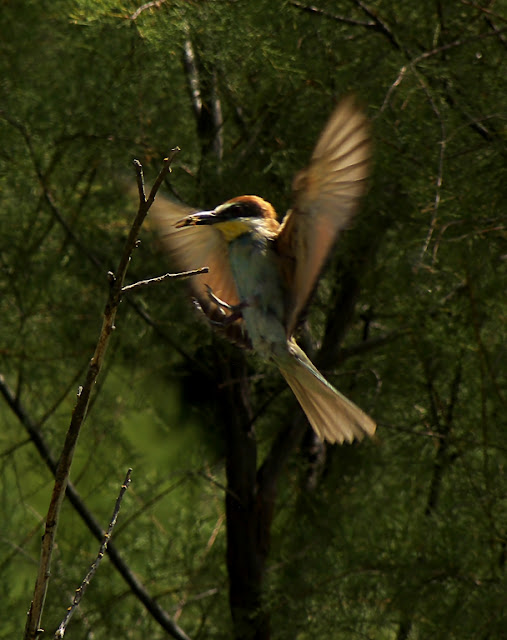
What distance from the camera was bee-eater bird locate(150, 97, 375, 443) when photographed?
2.54 ft

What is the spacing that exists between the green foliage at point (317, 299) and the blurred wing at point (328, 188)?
1.43ft

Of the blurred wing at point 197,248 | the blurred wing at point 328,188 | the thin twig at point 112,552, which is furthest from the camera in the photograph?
the thin twig at point 112,552

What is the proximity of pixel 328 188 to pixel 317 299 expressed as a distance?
0.76 m

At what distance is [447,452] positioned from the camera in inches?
61.0

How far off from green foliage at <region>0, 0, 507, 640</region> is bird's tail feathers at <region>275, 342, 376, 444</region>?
0.42 metres

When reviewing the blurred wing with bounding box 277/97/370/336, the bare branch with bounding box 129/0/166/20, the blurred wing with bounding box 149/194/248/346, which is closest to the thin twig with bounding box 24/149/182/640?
the blurred wing with bounding box 277/97/370/336

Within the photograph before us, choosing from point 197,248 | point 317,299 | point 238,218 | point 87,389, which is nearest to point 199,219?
point 238,218

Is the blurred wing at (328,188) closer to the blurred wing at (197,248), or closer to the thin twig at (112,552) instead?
the blurred wing at (197,248)

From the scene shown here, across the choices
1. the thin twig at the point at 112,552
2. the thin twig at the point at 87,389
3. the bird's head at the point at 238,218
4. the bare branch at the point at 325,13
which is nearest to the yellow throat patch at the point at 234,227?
the bird's head at the point at 238,218

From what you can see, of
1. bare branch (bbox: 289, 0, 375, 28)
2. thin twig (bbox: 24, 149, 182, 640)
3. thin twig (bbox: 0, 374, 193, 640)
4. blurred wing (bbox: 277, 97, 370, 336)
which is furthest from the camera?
thin twig (bbox: 0, 374, 193, 640)

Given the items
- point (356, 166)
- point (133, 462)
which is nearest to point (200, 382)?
point (133, 462)

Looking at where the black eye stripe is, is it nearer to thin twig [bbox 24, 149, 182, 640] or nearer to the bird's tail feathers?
the bird's tail feathers

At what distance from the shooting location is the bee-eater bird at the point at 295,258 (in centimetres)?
77

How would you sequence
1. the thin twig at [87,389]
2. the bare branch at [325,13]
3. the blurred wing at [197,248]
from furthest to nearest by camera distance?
the bare branch at [325,13] → the blurred wing at [197,248] → the thin twig at [87,389]
